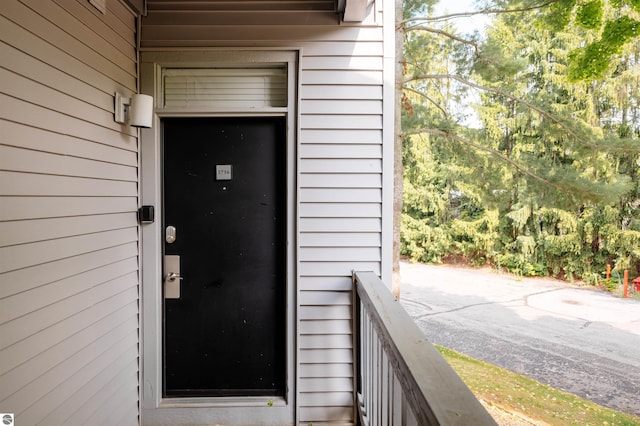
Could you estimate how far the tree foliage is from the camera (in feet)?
21.5

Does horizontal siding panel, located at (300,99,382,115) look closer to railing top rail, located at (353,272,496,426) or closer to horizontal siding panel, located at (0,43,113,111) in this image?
horizontal siding panel, located at (0,43,113,111)

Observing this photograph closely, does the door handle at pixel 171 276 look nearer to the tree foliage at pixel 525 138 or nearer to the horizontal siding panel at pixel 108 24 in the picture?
the horizontal siding panel at pixel 108 24

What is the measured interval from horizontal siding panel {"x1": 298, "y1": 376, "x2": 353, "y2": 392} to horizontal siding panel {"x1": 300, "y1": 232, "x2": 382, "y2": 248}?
856mm

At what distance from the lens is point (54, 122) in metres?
1.67

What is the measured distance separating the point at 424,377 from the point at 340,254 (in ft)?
4.95

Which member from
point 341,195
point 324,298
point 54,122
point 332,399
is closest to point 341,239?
point 341,195

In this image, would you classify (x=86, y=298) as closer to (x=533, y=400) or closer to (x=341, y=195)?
(x=341, y=195)

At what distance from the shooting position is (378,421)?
1963 millimetres

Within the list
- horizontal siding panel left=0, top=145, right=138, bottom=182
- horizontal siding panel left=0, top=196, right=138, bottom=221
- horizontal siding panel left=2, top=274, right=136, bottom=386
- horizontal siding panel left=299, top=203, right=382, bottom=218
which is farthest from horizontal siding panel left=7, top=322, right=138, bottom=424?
horizontal siding panel left=299, top=203, right=382, bottom=218

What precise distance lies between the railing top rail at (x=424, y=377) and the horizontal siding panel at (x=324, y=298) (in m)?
0.80

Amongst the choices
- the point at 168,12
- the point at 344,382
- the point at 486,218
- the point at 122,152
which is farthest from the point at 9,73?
the point at 486,218

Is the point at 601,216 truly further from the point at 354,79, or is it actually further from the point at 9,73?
the point at 9,73

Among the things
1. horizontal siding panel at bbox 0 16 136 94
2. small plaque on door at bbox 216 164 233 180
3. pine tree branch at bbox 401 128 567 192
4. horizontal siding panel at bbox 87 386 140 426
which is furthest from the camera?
pine tree branch at bbox 401 128 567 192

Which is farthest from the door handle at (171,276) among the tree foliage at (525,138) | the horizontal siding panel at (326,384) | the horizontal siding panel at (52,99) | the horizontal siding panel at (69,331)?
the tree foliage at (525,138)
